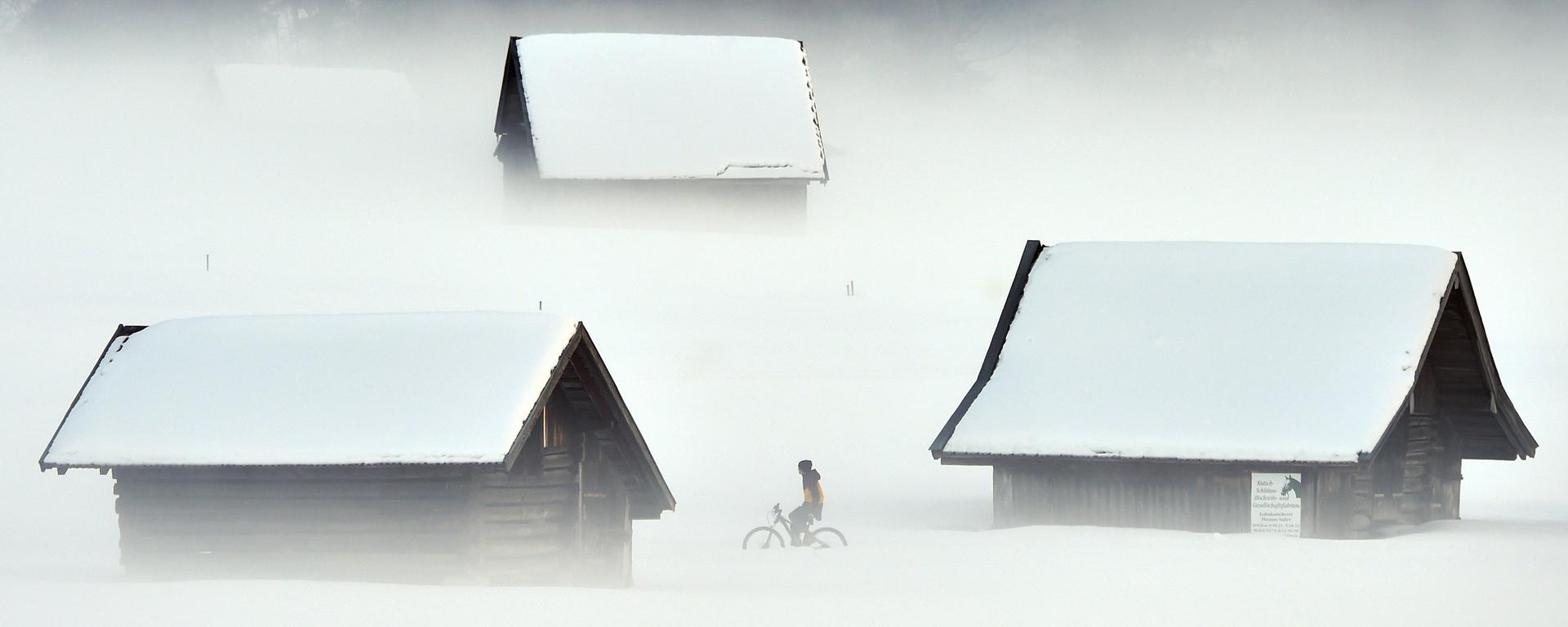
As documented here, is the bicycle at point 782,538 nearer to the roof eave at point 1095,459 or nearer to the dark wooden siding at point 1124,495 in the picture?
the roof eave at point 1095,459

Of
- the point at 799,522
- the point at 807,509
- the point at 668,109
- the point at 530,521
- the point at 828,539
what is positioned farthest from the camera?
the point at 668,109

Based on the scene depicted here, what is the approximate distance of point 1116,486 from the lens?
23.9m

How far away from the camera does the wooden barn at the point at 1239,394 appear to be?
22.9m

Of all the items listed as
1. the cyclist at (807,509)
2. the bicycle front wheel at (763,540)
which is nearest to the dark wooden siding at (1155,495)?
the cyclist at (807,509)

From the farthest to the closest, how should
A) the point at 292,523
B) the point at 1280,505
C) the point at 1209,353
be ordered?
the point at 1209,353, the point at 1280,505, the point at 292,523

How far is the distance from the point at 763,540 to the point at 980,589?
665 centimetres

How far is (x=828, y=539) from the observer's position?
2469cm

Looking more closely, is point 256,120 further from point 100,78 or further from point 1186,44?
point 1186,44

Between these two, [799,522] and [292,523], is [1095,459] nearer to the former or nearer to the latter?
[799,522]

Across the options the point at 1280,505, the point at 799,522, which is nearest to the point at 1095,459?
the point at 1280,505

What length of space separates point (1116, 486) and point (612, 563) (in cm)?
724

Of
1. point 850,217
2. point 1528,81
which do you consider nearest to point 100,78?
point 850,217

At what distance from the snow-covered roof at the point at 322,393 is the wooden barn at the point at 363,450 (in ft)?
0.07

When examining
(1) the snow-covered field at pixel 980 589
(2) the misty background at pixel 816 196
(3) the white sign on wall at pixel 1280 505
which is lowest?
(1) the snow-covered field at pixel 980 589
